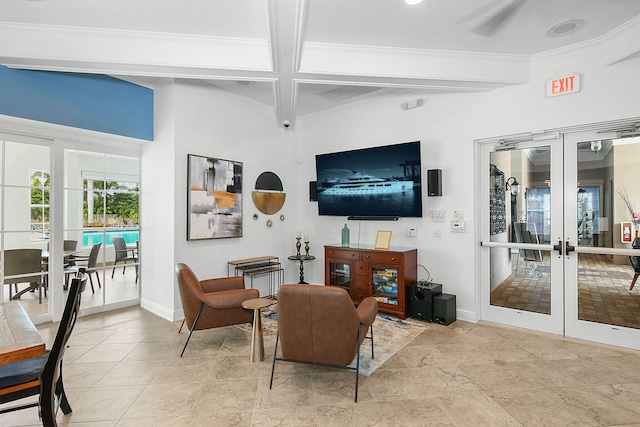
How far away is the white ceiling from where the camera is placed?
2.80 metres

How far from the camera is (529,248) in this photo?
395 cm

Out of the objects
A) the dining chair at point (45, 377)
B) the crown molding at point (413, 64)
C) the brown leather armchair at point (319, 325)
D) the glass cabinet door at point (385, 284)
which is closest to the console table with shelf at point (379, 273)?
the glass cabinet door at point (385, 284)

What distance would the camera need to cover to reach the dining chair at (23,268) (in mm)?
3791

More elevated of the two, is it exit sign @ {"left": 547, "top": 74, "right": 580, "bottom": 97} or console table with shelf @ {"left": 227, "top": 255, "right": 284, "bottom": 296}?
exit sign @ {"left": 547, "top": 74, "right": 580, "bottom": 97}

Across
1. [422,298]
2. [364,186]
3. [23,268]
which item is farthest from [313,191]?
[23,268]

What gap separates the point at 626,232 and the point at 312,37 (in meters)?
3.78

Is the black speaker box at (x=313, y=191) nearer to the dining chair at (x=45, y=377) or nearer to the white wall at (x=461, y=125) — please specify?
the white wall at (x=461, y=125)

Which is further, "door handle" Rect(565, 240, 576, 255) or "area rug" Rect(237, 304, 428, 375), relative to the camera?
"door handle" Rect(565, 240, 576, 255)

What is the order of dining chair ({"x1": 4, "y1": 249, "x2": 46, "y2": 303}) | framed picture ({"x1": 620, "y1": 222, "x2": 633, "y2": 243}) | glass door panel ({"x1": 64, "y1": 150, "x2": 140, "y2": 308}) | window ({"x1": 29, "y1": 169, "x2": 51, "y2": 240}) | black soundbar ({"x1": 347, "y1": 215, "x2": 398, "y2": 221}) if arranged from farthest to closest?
black soundbar ({"x1": 347, "y1": 215, "x2": 398, "y2": 221}), glass door panel ({"x1": 64, "y1": 150, "x2": 140, "y2": 308}), window ({"x1": 29, "y1": 169, "x2": 51, "y2": 240}), dining chair ({"x1": 4, "y1": 249, "x2": 46, "y2": 303}), framed picture ({"x1": 620, "y1": 222, "x2": 633, "y2": 243})

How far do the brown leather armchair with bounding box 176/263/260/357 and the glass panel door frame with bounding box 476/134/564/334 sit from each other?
293cm

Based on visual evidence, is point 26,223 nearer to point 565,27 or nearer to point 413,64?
point 413,64

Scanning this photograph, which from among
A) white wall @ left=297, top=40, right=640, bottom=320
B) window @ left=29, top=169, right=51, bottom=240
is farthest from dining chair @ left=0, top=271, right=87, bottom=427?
white wall @ left=297, top=40, right=640, bottom=320

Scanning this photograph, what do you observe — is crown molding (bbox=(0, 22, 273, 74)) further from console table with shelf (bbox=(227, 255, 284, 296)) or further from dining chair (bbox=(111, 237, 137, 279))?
console table with shelf (bbox=(227, 255, 284, 296))

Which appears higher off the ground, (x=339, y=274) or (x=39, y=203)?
(x=39, y=203)
